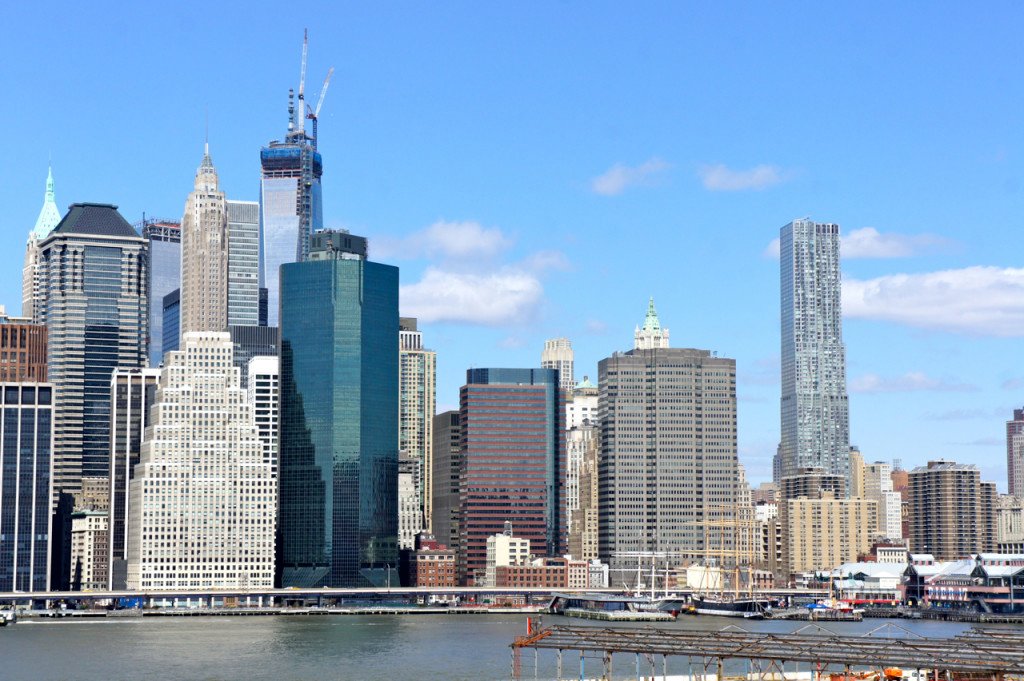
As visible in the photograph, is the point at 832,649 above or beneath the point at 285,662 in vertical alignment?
above

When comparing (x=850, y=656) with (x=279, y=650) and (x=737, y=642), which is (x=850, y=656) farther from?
(x=279, y=650)

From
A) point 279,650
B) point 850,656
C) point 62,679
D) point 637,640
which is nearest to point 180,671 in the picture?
point 62,679

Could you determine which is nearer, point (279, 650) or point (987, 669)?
point (987, 669)

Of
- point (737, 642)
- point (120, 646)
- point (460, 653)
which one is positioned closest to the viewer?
point (737, 642)

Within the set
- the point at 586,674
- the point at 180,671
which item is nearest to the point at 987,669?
the point at 586,674

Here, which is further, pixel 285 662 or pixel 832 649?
pixel 285 662

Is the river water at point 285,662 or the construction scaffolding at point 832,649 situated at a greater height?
the construction scaffolding at point 832,649

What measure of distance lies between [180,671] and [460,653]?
114 ft

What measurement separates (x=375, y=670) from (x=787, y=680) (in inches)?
1898

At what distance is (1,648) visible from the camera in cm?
19762

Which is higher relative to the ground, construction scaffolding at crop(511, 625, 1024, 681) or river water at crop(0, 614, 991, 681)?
construction scaffolding at crop(511, 625, 1024, 681)

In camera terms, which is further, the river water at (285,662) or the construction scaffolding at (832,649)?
the river water at (285,662)

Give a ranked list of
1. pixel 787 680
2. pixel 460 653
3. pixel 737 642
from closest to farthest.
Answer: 1. pixel 737 642
2. pixel 787 680
3. pixel 460 653

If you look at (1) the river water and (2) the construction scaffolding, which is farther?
(1) the river water
